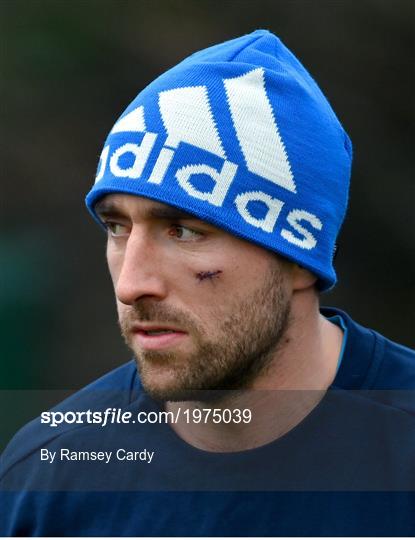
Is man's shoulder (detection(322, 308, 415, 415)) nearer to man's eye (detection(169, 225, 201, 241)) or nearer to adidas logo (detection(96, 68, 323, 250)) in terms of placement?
adidas logo (detection(96, 68, 323, 250))

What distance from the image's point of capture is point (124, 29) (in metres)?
8.05

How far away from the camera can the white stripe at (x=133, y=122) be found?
2.89 meters

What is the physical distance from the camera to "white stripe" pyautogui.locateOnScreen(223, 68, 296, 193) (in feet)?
9.20

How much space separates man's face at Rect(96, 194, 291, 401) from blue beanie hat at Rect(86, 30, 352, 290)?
0.07 meters

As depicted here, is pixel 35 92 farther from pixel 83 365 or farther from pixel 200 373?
pixel 200 373

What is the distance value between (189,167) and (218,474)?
93cm

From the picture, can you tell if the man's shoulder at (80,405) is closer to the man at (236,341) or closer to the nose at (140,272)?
the man at (236,341)

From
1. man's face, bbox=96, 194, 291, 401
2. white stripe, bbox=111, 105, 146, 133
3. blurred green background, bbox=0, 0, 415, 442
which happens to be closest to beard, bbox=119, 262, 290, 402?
man's face, bbox=96, 194, 291, 401

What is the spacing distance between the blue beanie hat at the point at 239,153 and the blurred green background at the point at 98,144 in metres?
4.72

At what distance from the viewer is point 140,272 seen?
272 centimetres

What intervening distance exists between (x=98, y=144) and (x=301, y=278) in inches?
213

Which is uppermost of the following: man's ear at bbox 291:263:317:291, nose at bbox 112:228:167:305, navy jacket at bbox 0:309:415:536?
man's ear at bbox 291:263:317:291
